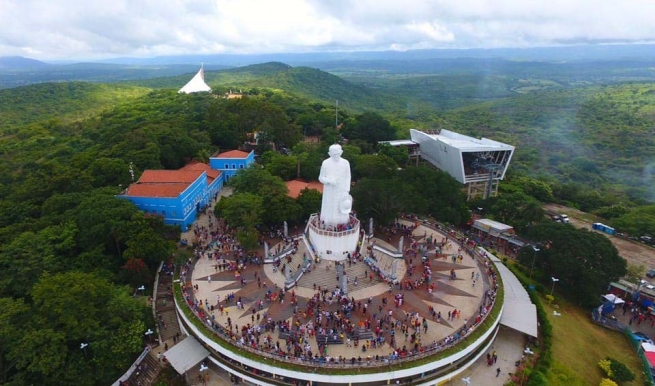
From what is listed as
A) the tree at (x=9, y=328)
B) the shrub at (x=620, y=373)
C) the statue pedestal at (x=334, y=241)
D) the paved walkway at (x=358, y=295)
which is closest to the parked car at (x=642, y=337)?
the shrub at (x=620, y=373)

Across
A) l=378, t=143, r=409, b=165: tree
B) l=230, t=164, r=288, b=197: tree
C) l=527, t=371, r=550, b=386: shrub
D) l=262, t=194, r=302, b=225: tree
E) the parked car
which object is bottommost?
the parked car

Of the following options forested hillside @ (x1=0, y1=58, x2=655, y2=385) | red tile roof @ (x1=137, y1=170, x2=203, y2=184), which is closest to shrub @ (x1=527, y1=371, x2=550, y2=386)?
forested hillside @ (x1=0, y1=58, x2=655, y2=385)

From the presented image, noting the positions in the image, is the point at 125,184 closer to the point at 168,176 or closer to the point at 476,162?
the point at 168,176

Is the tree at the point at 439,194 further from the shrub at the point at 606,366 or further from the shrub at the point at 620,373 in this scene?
the shrub at the point at 620,373

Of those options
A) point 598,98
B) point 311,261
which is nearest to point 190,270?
point 311,261

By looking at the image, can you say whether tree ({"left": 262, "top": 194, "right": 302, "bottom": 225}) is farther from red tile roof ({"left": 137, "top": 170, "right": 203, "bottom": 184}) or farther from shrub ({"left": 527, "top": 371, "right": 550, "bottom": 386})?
shrub ({"left": 527, "top": 371, "right": 550, "bottom": 386})

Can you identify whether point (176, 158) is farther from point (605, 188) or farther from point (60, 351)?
point (605, 188)
